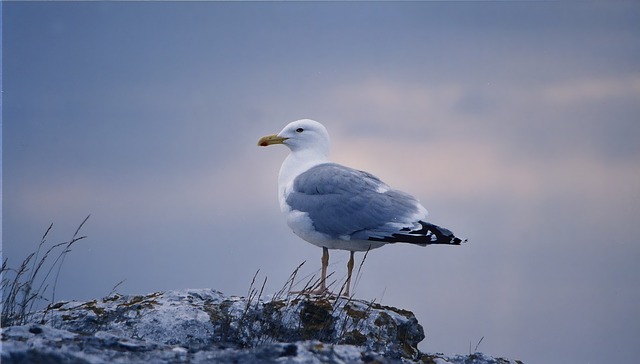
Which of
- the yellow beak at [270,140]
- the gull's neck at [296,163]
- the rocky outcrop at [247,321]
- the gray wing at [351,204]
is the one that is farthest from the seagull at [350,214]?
the rocky outcrop at [247,321]

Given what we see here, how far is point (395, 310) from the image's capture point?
8.44 metres

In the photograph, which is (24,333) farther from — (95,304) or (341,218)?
(341,218)

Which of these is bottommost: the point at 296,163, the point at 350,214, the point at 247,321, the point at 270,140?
the point at 247,321

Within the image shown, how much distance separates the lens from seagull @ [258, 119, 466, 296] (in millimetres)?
9555

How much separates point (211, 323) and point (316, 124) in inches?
175

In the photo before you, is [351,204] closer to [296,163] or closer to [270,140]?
[296,163]

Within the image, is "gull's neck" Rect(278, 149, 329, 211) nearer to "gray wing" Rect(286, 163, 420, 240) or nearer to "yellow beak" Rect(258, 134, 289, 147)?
"yellow beak" Rect(258, 134, 289, 147)

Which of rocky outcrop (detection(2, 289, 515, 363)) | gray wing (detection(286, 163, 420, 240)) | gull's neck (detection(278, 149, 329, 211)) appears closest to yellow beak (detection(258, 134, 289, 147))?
gull's neck (detection(278, 149, 329, 211))

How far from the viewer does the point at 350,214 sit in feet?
32.1

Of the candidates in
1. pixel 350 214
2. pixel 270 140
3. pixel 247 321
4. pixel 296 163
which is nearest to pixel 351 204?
pixel 350 214

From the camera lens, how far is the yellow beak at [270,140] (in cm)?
1149

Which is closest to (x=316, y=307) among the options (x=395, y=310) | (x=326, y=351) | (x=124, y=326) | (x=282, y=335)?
(x=282, y=335)

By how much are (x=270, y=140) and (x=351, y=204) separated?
2273mm

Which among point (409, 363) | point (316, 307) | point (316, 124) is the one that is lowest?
point (409, 363)
